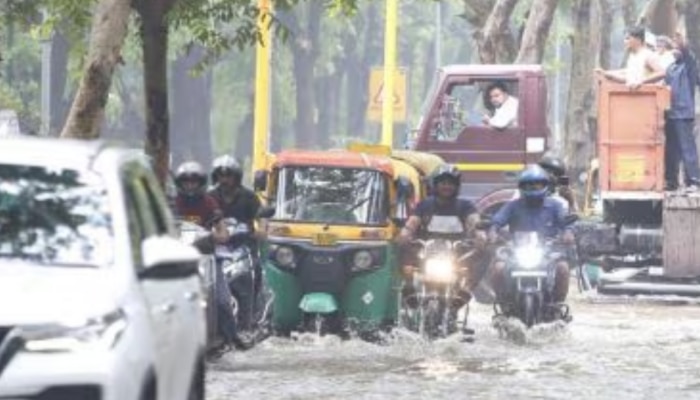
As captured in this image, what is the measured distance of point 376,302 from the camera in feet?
58.5

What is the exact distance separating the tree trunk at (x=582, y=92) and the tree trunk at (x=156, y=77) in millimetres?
16769

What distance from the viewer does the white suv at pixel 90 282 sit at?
7180 mm

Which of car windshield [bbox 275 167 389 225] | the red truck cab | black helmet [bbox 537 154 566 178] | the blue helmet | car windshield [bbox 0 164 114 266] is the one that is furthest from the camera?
the red truck cab

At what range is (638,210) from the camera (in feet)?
79.3

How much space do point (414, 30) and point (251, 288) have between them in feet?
182

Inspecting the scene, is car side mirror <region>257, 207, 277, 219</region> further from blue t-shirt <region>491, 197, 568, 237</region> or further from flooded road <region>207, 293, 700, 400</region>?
blue t-shirt <region>491, 197, 568, 237</region>

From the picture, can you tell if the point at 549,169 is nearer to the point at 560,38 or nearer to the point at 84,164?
the point at 84,164

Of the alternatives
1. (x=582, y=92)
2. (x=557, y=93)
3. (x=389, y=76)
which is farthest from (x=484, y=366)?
(x=557, y=93)

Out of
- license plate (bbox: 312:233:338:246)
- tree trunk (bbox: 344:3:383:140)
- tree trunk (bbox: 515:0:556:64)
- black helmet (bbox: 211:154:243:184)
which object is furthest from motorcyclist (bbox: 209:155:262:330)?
tree trunk (bbox: 344:3:383:140)

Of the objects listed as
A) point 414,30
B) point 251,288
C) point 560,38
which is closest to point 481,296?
point 251,288

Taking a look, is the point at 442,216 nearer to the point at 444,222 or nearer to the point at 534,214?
the point at 444,222

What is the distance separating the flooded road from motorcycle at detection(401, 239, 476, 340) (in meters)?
0.16

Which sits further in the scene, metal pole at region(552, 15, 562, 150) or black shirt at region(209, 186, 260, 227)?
metal pole at region(552, 15, 562, 150)

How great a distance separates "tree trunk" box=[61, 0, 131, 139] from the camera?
15367 mm
